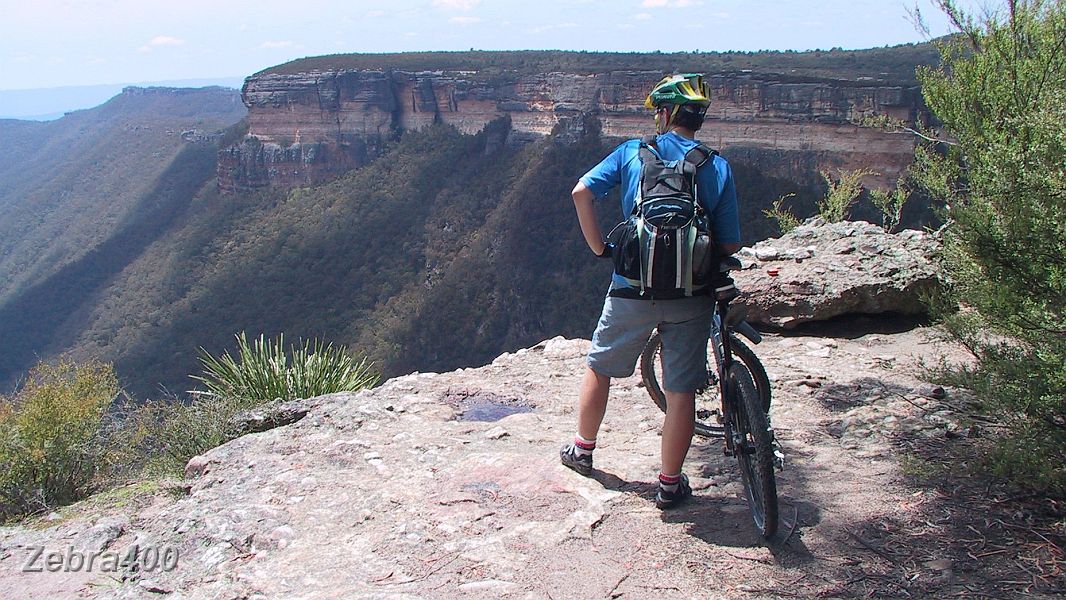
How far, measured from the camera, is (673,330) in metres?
2.90

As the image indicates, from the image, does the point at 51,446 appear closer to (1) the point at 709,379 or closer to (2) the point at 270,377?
(2) the point at 270,377

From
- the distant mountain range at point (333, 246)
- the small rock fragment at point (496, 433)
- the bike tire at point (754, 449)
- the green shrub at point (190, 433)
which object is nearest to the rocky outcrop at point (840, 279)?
the small rock fragment at point (496, 433)

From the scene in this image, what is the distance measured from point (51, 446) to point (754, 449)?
4.88 m

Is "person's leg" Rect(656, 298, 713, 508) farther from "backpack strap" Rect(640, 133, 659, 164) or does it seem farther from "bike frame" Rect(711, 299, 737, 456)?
"backpack strap" Rect(640, 133, 659, 164)

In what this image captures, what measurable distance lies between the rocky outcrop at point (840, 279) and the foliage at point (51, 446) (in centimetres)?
459

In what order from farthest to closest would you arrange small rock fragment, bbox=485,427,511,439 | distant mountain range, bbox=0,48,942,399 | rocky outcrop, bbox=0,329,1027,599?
distant mountain range, bbox=0,48,942,399
small rock fragment, bbox=485,427,511,439
rocky outcrop, bbox=0,329,1027,599

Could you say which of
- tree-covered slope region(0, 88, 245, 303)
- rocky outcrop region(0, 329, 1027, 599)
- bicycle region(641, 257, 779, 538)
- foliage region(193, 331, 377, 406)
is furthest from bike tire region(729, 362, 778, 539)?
tree-covered slope region(0, 88, 245, 303)

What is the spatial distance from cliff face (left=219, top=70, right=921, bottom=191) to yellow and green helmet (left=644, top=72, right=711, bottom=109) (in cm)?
1518

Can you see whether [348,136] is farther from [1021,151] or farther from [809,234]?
[1021,151]

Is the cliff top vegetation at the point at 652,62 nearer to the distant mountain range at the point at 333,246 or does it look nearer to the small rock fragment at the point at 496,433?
the distant mountain range at the point at 333,246

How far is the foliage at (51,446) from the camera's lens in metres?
4.89

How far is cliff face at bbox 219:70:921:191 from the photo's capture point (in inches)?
1032

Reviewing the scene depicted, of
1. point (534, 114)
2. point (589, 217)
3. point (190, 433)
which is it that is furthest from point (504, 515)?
point (534, 114)

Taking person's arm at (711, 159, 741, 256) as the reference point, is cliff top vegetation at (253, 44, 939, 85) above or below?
above
